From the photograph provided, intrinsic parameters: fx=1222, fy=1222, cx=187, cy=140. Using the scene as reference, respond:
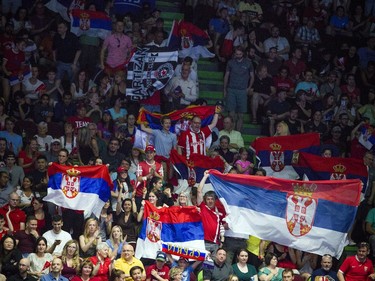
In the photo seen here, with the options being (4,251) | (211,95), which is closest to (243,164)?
(211,95)

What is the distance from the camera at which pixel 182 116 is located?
85.0 feet

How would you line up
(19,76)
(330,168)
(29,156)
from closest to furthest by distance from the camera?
(29,156), (330,168), (19,76)

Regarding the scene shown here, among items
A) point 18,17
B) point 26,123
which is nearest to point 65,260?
point 26,123

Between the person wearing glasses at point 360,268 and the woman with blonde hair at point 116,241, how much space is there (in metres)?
4.06

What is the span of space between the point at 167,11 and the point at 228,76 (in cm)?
325

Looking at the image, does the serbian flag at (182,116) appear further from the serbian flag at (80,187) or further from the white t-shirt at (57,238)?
the white t-shirt at (57,238)

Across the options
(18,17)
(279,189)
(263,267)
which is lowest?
(263,267)

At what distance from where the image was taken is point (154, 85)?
2691 centimetres

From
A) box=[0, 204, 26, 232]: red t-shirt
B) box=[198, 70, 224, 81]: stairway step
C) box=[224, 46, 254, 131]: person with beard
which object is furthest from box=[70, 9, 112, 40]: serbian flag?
box=[0, 204, 26, 232]: red t-shirt

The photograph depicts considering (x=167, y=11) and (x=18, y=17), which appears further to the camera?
(x=167, y=11)

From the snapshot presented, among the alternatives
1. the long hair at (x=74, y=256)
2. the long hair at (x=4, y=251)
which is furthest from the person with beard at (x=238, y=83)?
the long hair at (x=4, y=251)

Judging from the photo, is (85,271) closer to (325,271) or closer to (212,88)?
(325,271)

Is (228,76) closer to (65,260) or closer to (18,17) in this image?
(18,17)

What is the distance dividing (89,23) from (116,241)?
7411 millimetres
